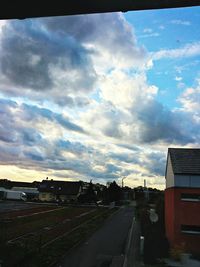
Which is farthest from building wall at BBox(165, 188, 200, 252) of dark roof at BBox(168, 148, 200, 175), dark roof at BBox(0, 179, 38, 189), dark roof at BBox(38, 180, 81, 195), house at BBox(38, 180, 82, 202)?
dark roof at BBox(0, 179, 38, 189)

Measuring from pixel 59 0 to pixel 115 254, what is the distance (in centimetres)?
1810

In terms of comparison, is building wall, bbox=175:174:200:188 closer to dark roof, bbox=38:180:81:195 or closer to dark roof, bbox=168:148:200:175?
dark roof, bbox=168:148:200:175

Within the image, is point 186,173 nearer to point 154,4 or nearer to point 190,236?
point 190,236

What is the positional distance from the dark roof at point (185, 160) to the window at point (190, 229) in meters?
3.58

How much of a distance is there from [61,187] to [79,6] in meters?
105

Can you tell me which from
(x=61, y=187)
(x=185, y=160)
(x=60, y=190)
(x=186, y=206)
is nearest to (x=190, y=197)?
(x=186, y=206)

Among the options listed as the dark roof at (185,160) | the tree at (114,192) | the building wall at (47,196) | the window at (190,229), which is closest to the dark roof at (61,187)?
the building wall at (47,196)

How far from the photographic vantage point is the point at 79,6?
5.46 meters

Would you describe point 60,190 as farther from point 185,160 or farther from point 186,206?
point 186,206

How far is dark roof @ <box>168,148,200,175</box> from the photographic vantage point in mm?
26438

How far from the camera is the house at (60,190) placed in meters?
105

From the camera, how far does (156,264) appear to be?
1898 cm

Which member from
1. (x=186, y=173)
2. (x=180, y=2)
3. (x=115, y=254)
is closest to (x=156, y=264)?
(x=115, y=254)

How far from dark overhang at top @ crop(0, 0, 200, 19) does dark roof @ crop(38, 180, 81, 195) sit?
10021 centimetres
